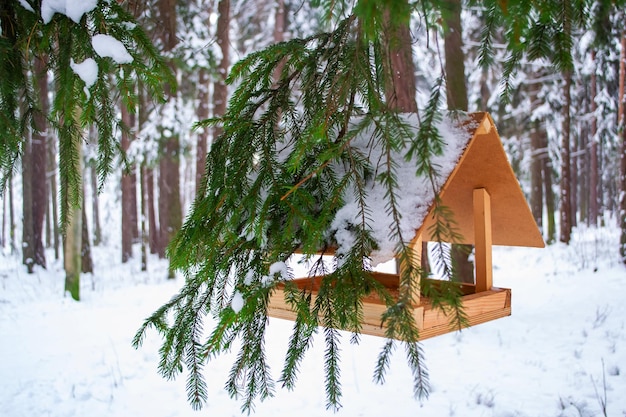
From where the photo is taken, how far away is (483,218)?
Result: 2771mm

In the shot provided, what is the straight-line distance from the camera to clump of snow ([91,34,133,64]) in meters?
1.95

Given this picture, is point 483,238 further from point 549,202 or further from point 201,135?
point 549,202

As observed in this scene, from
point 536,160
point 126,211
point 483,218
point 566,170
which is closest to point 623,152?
point 566,170

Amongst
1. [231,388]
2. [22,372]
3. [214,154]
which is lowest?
[22,372]

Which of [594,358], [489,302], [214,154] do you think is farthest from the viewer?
[594,358]

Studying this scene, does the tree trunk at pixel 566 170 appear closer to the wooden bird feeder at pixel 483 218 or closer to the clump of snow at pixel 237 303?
the wooden bird feeder at pixel 483 218

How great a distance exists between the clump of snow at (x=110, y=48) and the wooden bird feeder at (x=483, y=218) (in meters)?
1.26

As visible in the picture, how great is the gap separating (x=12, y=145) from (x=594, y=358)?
5284 mm

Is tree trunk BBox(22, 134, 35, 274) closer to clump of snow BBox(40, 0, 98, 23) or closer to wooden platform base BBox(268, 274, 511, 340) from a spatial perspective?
wooden platform base BBox(268, 274, 511, 340)

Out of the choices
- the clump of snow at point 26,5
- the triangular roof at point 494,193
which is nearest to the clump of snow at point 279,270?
the triangular roof at point 494,193

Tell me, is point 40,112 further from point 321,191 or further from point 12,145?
point 321,191

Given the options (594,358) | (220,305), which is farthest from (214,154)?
(594,358)

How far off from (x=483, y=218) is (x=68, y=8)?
7.37 ft

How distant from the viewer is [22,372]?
5.26m
